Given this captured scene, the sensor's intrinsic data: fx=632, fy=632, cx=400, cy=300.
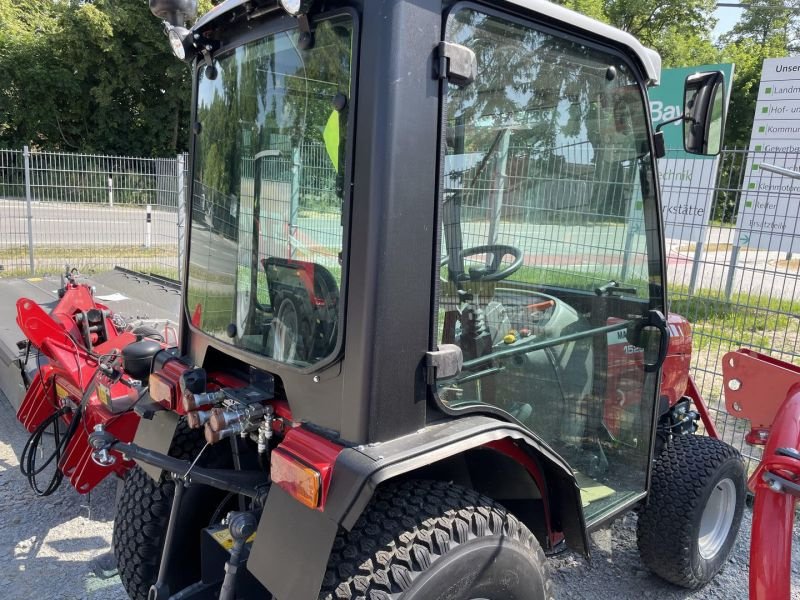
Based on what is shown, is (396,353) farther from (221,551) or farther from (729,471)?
(729,471)

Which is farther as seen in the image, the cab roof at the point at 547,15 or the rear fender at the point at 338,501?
the cab roof at the point at 547,15

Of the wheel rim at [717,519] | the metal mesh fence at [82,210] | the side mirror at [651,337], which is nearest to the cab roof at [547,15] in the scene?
the side mirror at [651,337]

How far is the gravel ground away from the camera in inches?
108

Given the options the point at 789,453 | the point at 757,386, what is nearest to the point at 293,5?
the point at 789,453

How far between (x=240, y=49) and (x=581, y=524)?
5.89 feet

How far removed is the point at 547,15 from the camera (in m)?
1.74

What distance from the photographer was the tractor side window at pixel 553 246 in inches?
67.3

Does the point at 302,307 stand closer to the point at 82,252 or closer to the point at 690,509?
the point at 690,509

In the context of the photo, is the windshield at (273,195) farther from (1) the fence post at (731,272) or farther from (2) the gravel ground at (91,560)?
(1) the fence post at (731,272)

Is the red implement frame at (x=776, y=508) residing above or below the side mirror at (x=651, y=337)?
below

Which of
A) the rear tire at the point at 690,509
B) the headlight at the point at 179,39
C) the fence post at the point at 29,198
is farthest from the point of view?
the fence post at the point at 29,198

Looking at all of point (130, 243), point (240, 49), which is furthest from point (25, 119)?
point (240, 49)

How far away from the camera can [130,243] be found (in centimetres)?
952

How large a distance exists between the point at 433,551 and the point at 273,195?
1.09m
